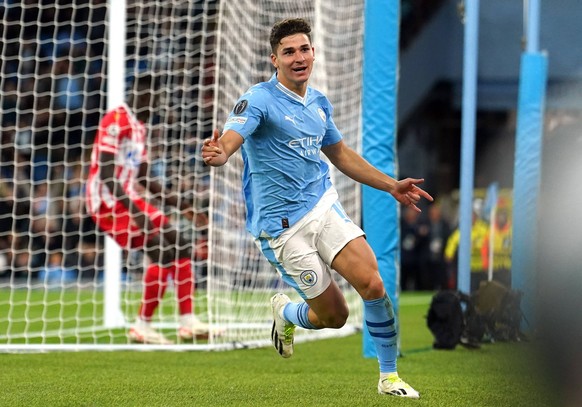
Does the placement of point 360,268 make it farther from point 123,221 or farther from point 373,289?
point 123,221

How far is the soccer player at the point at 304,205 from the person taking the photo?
19.4 feet

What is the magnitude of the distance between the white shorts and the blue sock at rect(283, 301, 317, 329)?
0.29 meters

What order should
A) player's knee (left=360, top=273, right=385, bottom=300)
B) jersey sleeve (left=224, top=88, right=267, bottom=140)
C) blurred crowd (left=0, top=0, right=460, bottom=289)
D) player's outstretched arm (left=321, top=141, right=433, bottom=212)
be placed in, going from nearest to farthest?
jersey sleeve (left=224, top=88, right=267, bottom=140)
player's knee (left=360, top=273, right=385, bottom=300)
player's outstretched arm (left=321, top=141, right=433, bottom=212)
blurred crowd (left=0, top=0, right=460, bottom=289)

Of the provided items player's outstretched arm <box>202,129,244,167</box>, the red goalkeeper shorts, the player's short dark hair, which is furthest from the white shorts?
the red goalkeeper shorts

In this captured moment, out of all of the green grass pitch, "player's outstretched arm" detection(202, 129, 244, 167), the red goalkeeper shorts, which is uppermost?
"player's outstretched arm" detection(202, 129, 244, 167)

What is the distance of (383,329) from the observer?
6020 millimetres

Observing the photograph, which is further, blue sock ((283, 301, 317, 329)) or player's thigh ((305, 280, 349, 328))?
blue sock ((283, 301, 317, 329))

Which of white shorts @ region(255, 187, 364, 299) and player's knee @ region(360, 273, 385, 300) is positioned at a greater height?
white shorts @ region(255, 187, 364, 299)

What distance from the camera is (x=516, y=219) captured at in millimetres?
11328

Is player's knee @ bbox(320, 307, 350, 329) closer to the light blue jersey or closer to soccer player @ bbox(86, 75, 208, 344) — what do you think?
the light blue jersey

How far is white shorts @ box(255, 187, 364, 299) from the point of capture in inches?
235

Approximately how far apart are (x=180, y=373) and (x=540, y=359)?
4580 mm

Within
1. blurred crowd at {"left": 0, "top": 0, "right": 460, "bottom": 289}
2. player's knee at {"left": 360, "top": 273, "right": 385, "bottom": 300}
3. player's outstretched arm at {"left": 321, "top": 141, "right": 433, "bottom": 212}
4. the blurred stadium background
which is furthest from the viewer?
blurred crowd at {"left": 0, "top": 0, "right": 460, "bottom": 289}

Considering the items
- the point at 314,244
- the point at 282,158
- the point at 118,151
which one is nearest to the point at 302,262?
the point at 314,244
